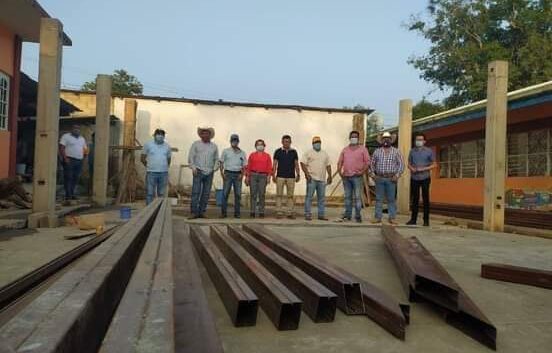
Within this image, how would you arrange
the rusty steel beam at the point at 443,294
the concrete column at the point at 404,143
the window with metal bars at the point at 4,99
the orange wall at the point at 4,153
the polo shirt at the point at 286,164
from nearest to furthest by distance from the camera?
1. the rusty steel beam at the point at 443,294
2. the polo shirt at the point at 286,164
3. the orange wall at the point at 4,153
4. the window with metal bars at the point at 4,99
5. the concrete column at the point at 404,143

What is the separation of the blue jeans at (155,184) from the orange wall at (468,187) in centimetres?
820

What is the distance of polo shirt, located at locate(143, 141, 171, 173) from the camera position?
8.81 m

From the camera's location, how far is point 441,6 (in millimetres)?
26984

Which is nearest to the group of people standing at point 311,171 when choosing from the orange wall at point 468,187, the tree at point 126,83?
the orange wall at point 468,187

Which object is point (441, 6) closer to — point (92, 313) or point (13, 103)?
point (13, 103)

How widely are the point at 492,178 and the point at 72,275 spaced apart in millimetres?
7709

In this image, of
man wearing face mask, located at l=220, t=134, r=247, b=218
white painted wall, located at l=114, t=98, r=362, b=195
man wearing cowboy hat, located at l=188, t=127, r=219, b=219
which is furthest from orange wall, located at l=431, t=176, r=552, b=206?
man wearing cowboy hat, located at l=188, t=127, r=219, b=219

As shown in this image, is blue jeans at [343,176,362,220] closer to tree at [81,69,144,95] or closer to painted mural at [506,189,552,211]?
painted mural at [506,189,552,211]

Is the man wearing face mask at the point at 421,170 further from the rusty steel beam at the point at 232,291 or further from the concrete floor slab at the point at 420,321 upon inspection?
the rusty steel beam at the point at 232,291

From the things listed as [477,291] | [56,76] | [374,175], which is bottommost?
[477,291]

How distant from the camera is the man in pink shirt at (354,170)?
8.76 metres

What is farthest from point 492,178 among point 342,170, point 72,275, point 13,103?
point 13,103

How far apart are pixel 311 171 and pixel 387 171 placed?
4.68 ft

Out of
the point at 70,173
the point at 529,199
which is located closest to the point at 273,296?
the point at 70,173
